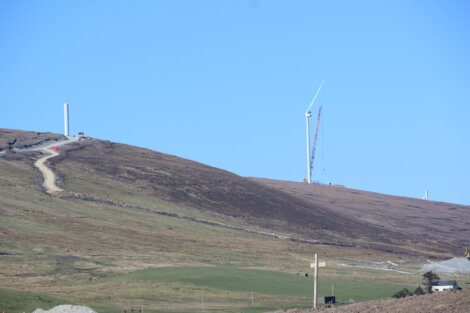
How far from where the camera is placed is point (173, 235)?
9762 centimetres

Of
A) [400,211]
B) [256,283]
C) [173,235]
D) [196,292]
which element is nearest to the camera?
[196,292]

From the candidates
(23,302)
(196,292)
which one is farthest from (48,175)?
(23,302)

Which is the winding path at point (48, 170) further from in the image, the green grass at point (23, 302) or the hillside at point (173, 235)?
the green grass at point (23, 302)

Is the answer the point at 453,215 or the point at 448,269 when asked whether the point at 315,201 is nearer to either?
the point at 453,215

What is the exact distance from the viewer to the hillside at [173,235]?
59.9m

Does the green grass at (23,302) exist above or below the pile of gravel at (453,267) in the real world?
below

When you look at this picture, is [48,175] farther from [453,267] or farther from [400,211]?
[400,211]

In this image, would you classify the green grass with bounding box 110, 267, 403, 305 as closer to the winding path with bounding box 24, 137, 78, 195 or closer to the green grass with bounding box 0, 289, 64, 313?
the green grass with bounding box 0, 289, 64, 313

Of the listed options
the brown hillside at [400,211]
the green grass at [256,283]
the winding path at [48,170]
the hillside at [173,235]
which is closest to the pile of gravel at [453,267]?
the hillside at [173,235]

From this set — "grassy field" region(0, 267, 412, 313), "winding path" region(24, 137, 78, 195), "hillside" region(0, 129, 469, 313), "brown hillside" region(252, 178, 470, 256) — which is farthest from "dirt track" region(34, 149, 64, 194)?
"grassy field" region(0, 267, 412, 313)

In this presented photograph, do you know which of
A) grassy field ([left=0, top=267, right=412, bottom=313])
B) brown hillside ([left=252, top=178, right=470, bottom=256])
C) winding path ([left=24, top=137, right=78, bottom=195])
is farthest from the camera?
brown hillside ([left=252, top=178, right=470, bottom=256])

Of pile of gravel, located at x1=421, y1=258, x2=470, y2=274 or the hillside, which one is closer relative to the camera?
the hillside

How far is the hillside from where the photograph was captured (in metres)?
59.9

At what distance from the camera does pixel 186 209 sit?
11719 cm
